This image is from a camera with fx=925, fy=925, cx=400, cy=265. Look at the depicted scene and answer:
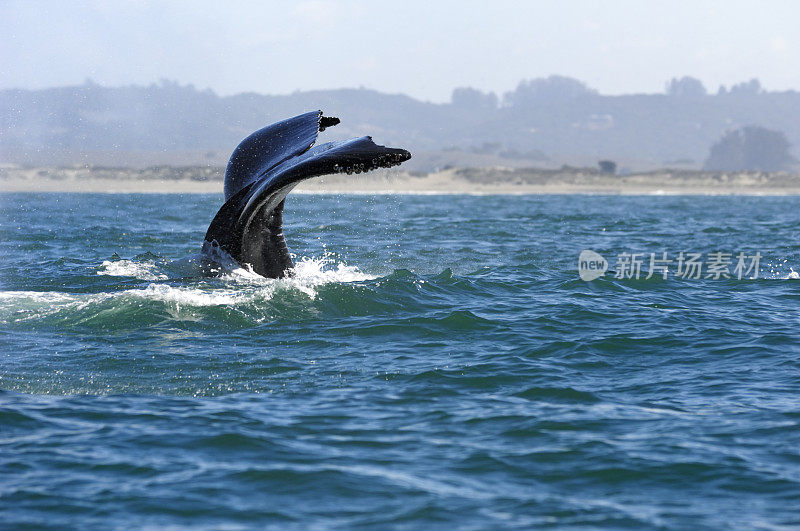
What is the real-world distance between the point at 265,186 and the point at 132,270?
448 centimetres

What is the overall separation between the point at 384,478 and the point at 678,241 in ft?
70.3

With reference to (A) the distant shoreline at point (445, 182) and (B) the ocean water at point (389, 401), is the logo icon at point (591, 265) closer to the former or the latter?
(B) the ocean water at point (389, 401)

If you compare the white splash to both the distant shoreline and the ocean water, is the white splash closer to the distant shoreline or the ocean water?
the ocean water

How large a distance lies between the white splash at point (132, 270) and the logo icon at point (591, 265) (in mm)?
7249

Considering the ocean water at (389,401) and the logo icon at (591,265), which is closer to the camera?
the ocean water at (389,401)

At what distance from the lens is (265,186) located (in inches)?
423

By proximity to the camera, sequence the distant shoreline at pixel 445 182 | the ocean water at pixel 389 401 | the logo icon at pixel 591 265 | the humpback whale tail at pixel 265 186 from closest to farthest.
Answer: the ocean water at pixel 389 401 → the humpback whale tail at pixel 265 186 → the logo icon at pixel 591 265 → the distant shoreline at pixel 445 182

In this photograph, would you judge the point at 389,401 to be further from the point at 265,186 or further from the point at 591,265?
the point at 591,265

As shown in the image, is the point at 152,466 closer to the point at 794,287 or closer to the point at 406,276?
the point at 406,276

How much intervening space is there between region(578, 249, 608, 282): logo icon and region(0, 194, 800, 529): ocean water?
3.85 feet

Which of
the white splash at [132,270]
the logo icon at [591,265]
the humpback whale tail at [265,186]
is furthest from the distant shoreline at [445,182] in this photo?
the humpback whale tail at [265,186]

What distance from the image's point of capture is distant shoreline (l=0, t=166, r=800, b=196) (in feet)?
308

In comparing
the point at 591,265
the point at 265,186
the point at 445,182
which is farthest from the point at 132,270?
the point at 445,182

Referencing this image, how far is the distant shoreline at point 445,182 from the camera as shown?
3698 inches
